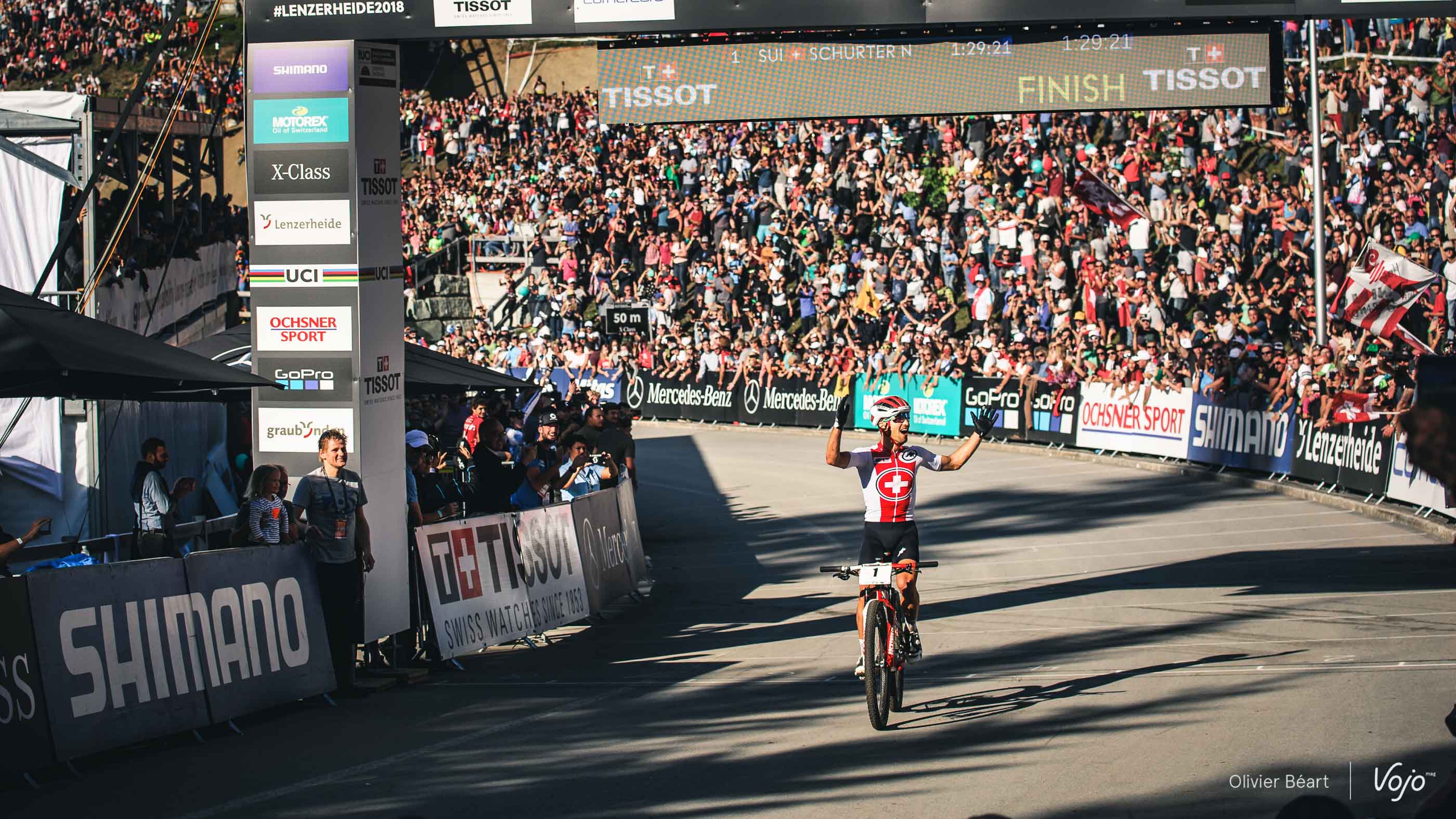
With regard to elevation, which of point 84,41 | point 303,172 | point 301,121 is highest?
point 84,41

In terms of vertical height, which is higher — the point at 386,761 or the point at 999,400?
the point at 999,400

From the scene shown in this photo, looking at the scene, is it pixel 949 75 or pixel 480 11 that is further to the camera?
pixel 949 75

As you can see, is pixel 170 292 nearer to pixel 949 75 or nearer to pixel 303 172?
pixel 303 172

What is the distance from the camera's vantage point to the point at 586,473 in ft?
54.6

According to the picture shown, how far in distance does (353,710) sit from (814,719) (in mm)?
3325

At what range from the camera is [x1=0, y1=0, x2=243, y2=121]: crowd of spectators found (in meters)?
50.7

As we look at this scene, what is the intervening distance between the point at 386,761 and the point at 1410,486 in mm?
14149

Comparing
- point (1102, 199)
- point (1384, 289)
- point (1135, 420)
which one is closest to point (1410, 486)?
point (1384, 289)

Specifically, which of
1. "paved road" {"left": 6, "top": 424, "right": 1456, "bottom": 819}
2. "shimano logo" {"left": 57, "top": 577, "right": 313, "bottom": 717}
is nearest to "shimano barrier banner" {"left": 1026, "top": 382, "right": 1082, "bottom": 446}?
"paved road" {"left": 6, "top": 424, "right": 1456, "bottom": 819}

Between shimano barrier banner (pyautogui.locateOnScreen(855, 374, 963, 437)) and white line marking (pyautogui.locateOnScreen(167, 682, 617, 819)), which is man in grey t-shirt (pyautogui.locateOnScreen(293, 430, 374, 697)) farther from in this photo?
shimano barrier banner (pyautogui.locateOnScreen(855, 374, 963, 437))

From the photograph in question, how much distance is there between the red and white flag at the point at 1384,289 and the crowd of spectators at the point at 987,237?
62 centimetres

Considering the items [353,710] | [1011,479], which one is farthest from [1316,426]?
[353,710]

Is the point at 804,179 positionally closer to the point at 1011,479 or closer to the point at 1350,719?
the point at 1011,479

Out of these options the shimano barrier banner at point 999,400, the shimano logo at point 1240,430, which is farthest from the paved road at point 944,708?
the shimano barrier banner at point 999,400
